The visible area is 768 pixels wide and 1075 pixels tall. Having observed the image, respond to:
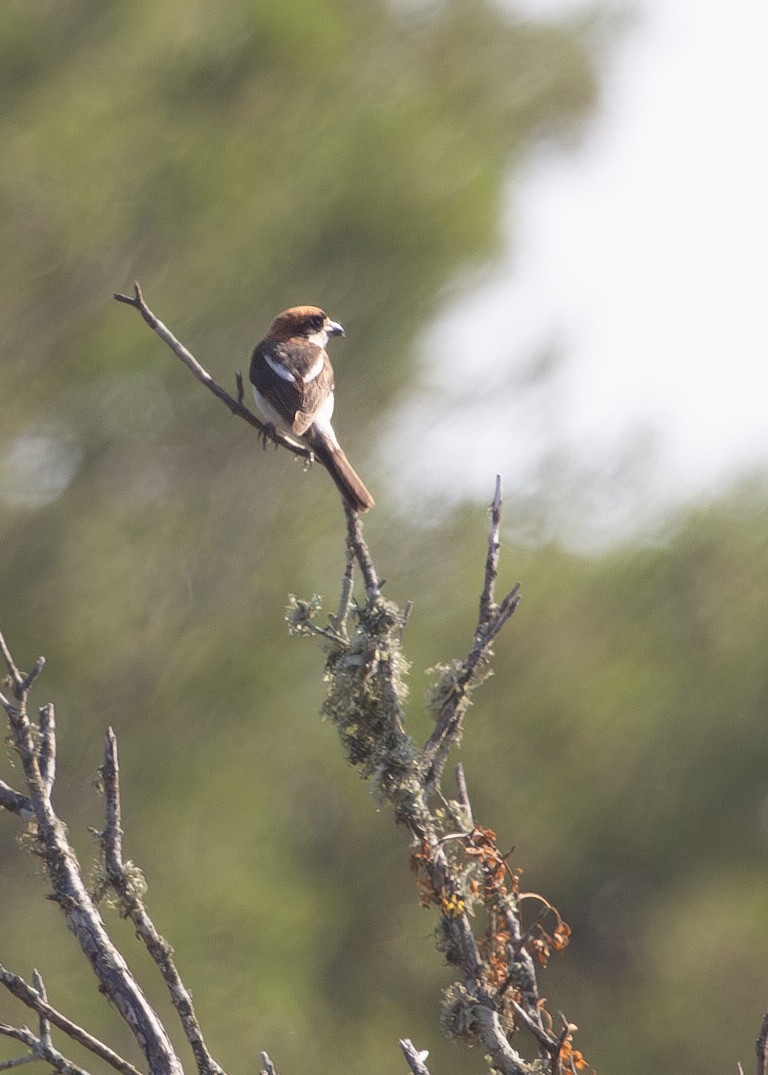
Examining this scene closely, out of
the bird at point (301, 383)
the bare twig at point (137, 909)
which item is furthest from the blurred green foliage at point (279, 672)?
the bare twig at point (137, 909)

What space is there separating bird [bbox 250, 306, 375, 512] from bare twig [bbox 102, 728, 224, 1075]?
1532 mm

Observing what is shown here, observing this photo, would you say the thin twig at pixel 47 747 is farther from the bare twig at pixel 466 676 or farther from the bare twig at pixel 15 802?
the bare twig at pixel 466 676

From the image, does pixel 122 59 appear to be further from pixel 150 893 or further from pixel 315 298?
pixel 150 893

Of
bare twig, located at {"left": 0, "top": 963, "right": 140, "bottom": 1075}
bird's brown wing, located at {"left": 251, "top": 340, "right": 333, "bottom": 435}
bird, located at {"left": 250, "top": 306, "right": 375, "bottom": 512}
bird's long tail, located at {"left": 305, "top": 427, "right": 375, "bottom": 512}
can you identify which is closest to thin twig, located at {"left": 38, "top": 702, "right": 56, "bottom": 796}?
bare twig, located at {"left": 0, "top": 963, "right": 140, "bottom": 1075}

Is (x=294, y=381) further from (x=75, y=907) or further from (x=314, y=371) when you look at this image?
(x=75, y=907)

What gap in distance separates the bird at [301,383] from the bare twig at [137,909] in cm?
153

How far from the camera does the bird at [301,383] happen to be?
305 centimetres

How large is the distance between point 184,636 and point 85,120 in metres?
1.84

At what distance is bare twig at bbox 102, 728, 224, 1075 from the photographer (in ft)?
3.29

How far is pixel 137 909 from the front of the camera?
1074 millimetres

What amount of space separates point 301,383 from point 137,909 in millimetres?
2332

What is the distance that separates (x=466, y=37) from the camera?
5.64 m

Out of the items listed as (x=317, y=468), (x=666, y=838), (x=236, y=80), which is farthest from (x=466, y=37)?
(x=666, y=838)

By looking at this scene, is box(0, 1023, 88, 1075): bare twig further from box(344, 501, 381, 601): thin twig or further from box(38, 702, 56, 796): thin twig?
box(344, 501, 381, 601): thin twig
